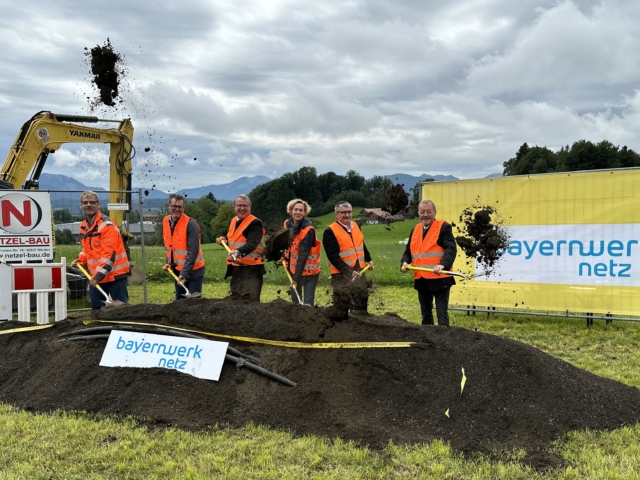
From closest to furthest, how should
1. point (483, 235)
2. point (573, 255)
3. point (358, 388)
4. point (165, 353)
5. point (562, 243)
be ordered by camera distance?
1. point (358, 388)
2. point (165, 353)
3. point (573, 255)
4. point (562, 243)
5. point (483, 235)

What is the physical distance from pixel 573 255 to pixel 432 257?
3.49 m

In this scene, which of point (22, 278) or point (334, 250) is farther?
point (334, 250)

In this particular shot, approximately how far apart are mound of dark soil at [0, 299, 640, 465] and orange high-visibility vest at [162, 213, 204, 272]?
202cm

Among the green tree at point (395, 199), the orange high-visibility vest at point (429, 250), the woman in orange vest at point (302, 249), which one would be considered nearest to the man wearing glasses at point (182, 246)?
the woman in orange vest at point (302, 249)

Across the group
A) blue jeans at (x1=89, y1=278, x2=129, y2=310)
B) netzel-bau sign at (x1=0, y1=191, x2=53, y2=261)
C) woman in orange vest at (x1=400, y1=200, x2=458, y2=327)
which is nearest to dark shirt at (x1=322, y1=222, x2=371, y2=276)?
woman in orange vest at (x1=400, y1=200, x2=458, y2=327)

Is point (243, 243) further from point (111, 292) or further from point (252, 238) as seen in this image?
point (111, 292)

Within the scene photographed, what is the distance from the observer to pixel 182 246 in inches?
290

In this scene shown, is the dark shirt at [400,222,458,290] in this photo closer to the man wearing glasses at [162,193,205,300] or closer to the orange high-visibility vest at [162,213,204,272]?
the man wearing glasses at [162,193,205,300]

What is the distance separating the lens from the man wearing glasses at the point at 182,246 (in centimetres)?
712

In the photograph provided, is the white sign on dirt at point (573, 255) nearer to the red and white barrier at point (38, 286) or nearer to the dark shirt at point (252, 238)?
the dark shirt at point (252, 238)

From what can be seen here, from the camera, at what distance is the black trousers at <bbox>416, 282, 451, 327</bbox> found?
6535mm

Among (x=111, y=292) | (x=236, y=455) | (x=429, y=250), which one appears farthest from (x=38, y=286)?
(x=429, y=250)

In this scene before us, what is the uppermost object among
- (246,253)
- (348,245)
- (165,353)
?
(348,245)

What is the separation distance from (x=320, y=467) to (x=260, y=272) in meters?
3.88
